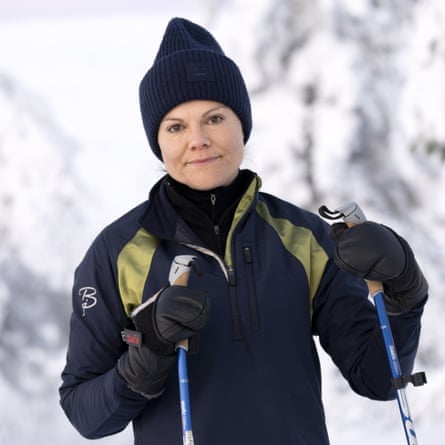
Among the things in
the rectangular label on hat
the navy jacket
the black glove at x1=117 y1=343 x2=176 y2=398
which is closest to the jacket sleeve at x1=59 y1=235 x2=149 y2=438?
the navy jacket

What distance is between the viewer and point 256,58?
11.3 m

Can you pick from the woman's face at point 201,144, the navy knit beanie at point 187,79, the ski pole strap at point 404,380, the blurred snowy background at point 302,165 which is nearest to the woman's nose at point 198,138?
the woman's face at point 201,144

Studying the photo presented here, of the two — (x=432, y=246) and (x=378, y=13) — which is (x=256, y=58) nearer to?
(x=378, y=13)

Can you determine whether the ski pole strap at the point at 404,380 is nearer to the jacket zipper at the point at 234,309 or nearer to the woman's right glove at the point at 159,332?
the jacket zipper at the point at 234,309

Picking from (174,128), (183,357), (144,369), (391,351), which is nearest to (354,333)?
(391,351)

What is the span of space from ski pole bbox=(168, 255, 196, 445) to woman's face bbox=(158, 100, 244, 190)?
10.7 inches

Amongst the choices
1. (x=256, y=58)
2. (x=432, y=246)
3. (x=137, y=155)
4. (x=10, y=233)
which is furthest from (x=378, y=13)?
(x=10, y=233)

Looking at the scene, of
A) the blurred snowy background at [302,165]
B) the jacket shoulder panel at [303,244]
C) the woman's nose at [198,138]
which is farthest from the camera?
the blurred snowy background at [302,165]

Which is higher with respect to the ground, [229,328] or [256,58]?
[256,58]

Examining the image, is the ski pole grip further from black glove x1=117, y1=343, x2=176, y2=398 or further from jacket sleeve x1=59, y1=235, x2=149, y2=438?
jacket sleeve x1=59, y1=235, x2=149, y2=438

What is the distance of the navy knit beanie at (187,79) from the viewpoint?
2.31 metres

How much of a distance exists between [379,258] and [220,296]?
1.41ft

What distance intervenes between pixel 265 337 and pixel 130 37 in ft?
53.2

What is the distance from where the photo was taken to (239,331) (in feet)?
7.16
